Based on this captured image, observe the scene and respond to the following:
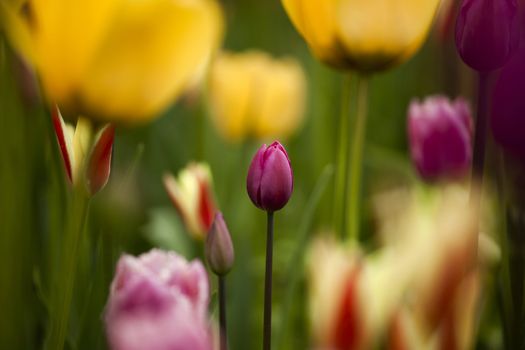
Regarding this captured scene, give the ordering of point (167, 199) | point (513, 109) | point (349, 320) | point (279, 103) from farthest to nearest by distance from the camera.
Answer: point (279, 103)
point (167, 199)
point (513, 109)
point (349, 320)

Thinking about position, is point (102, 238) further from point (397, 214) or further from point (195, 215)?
point (397, 214)

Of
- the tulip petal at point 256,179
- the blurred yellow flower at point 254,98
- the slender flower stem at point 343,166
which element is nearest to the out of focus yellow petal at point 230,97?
the blurred yellow flower at point 254,98

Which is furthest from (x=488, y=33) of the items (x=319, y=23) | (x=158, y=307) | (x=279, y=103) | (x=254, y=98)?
(x=279, y=103)

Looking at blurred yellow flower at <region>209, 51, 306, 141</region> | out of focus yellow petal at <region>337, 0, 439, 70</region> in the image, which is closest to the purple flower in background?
out of focus yellow petal at <region>337, 0, 439, 70</region>

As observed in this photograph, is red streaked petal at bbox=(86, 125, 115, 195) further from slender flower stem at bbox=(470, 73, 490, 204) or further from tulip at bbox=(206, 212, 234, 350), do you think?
slender flower stem at bbox=(470, 73, 490, 204)

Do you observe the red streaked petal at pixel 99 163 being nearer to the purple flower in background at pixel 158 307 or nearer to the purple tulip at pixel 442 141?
the purple flower in background at pixel 158 307

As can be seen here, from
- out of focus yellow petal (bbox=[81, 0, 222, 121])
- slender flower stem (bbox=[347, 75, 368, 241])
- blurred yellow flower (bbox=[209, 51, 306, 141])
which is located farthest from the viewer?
blurred yellow flower (bbox=[209, 51, 306, 141])

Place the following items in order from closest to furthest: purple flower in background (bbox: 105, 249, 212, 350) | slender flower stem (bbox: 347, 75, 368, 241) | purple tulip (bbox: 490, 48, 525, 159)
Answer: purple flower in background (bbox: 105, 249, 212, 350) < purple tulip (bbox: 490, 48, 525, 159) < slender flower stem (bbox: 347, 75, 368, 241)

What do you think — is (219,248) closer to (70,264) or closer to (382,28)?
(70,264)
